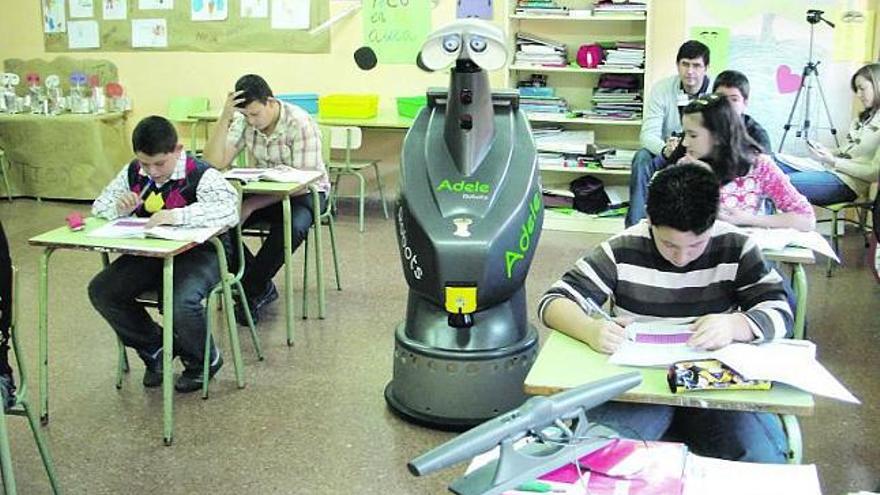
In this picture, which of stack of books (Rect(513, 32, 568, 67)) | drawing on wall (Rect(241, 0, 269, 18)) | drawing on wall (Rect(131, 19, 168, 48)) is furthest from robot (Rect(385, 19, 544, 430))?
drawing on wall (Rect(131, 19, 168, 48))

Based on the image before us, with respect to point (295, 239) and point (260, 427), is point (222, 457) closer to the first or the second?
point (260, 427)

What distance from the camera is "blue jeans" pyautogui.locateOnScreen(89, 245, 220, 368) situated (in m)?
3.50

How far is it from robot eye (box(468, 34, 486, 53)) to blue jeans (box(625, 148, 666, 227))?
2.42 meters

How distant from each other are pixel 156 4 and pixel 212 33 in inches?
20.3

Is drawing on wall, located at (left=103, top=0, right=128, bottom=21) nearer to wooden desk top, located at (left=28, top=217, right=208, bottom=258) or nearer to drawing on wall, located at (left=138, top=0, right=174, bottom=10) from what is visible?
drawing on wall, located at (left=138, top=0, right=174, bottom=10)

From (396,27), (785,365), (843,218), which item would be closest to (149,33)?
(396,27)

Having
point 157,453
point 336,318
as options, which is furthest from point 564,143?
point 157,453

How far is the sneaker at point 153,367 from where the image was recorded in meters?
3.70

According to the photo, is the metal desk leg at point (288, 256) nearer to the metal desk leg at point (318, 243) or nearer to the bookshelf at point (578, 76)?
the metal desk leg at point (318, 243)

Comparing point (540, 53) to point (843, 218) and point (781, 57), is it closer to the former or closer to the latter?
point (781, 57)

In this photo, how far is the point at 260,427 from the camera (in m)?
3.34

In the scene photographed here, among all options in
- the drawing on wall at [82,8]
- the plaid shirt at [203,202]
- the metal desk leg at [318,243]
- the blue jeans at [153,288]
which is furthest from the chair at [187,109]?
the blue jeans at [153,288]

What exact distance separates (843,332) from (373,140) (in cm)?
388

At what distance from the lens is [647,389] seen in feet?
6.01
